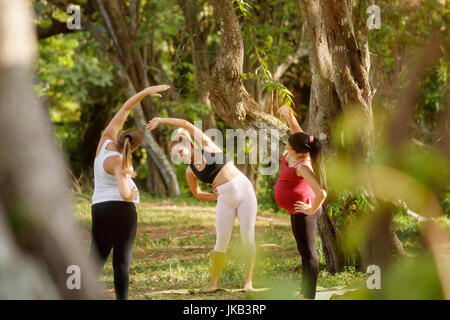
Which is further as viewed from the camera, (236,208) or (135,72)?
(135,72)

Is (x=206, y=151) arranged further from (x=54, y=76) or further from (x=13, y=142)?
(x=54, y=76)

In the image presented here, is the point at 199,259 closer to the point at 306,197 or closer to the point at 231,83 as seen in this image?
the point at 231,83

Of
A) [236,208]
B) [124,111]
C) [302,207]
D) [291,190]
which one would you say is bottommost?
[236,208]

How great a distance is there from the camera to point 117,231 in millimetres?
4973

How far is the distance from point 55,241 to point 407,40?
10.1 meters

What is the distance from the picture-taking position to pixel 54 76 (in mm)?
21734

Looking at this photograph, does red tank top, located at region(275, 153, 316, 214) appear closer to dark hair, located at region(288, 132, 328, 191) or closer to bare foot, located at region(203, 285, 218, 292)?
dark hair, located at region(288, 132, 328, 191)

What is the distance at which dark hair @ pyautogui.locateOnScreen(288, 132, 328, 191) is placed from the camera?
17.5 feet

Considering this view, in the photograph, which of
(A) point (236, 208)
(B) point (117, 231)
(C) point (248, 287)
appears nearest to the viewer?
(B) point (117, 231)

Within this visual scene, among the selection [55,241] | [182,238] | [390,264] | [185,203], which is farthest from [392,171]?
[185,203]

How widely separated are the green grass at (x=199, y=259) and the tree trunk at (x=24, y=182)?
93cm

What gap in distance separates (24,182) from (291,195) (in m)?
3.52

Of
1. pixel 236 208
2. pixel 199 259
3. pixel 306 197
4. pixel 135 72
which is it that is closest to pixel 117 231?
pixel 236 208

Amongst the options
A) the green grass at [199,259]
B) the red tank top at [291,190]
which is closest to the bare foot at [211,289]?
the green grass at [199,259]
